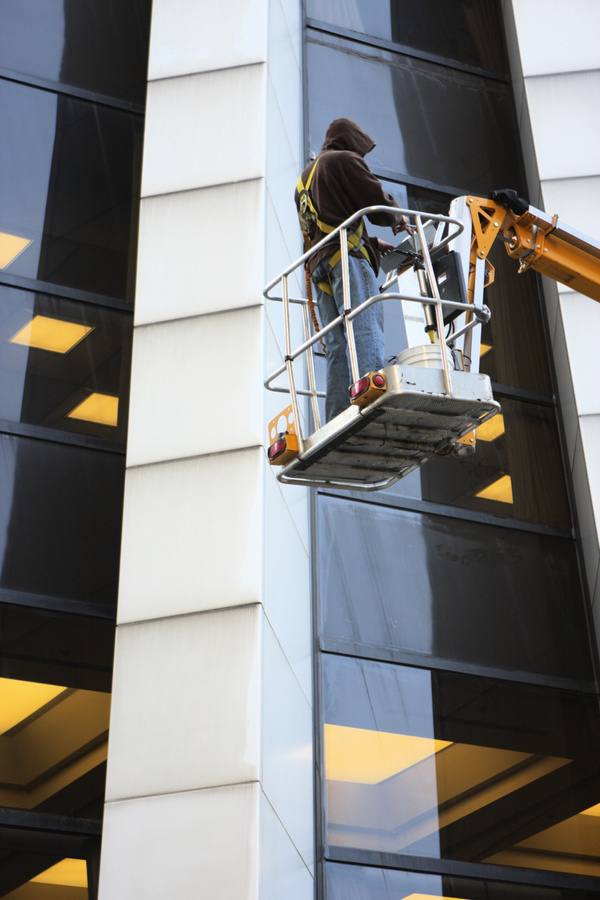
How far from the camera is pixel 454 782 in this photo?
413 inches

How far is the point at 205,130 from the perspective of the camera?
1162 cm

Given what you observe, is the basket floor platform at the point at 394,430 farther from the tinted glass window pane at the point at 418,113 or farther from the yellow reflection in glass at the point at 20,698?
the tinted glass window pane at the point at 418,113

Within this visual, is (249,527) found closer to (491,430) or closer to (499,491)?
(499,491)

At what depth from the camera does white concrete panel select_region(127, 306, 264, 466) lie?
9.82 metres

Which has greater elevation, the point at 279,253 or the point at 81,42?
the point at 81,42

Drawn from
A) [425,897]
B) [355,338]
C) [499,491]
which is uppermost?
[499,491]

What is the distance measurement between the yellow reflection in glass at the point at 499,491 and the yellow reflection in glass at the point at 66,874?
594 centimetres

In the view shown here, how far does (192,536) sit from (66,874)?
340cm

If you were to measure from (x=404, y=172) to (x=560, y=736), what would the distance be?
24.4 feet

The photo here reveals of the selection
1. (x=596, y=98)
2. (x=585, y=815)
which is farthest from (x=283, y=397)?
(x=596, y=98)

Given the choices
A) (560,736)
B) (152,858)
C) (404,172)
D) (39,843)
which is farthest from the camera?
(404,172)

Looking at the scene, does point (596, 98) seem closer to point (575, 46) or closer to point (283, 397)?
point (575, 46)

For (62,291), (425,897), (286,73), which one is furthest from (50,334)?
(425,897)

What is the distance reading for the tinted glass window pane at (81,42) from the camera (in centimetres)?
1293
